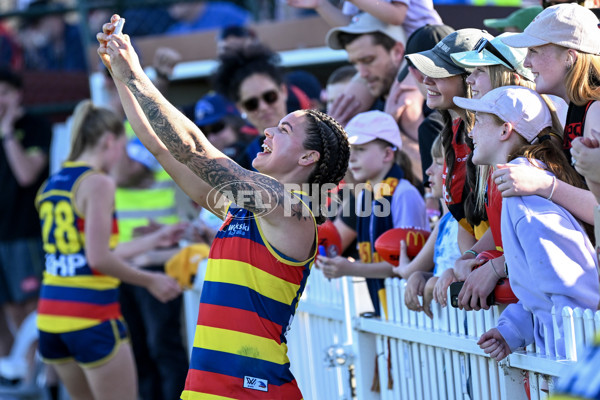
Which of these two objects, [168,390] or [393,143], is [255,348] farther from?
[168,390]

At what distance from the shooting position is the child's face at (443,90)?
3.75m

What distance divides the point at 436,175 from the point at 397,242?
1.28 feet

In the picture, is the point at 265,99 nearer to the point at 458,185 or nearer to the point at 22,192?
the point at 458,185

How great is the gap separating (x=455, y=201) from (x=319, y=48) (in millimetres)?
5081

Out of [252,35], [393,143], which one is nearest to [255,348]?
[393,143]

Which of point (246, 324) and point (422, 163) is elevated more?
point (422, 163)

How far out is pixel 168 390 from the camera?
684cm

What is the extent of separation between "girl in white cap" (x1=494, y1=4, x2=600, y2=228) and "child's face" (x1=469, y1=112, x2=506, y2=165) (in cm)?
24

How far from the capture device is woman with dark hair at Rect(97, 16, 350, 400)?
3.13m

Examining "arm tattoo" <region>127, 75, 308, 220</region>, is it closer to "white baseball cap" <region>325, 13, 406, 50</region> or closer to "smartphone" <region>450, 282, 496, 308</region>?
"smartphone" <region>450, 282, 496, 308</region>

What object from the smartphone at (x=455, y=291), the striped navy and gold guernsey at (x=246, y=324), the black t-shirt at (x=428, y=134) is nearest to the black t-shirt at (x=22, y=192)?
the black t-shirt at (x=428, y=134)

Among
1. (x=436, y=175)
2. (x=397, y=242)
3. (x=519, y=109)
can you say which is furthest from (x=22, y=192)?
(x=519, y=109)

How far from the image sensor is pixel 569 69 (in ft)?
10.5

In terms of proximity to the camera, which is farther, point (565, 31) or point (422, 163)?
point (422, 163)
